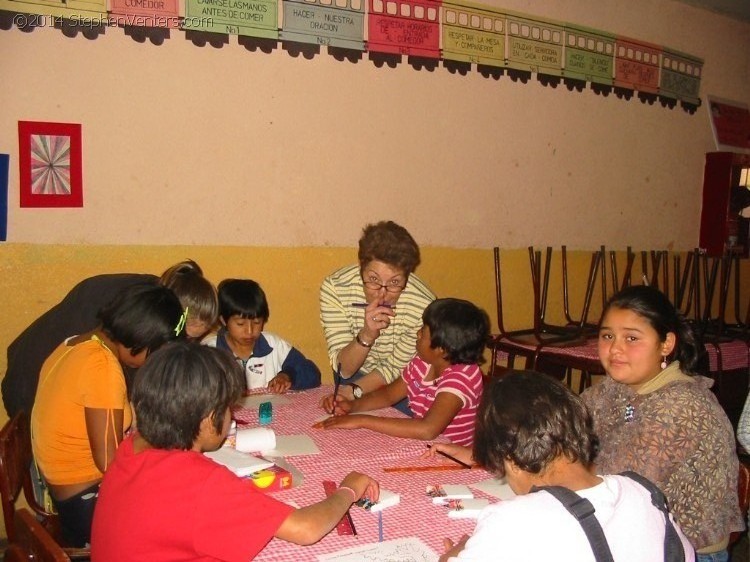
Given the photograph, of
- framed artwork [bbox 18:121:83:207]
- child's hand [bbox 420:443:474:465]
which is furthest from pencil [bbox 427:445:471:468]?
framed artwork [bbox 18:121:83:207]

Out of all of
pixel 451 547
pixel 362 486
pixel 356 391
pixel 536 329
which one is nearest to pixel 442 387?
pixel 356 391

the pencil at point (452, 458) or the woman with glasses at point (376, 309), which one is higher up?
the woman with glasses at point (376, 309)

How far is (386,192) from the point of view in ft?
12.6

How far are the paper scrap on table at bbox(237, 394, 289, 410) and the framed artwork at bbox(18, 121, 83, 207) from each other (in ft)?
4.34

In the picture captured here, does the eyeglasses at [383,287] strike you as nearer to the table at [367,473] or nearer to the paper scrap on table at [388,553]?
the table at [367,473]

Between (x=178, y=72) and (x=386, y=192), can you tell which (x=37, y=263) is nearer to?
(x=178, y=72)

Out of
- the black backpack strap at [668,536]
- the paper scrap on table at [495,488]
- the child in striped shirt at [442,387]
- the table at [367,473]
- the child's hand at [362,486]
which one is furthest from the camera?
the child in striped shirt at [442,387]

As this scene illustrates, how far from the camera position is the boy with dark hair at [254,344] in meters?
2.90

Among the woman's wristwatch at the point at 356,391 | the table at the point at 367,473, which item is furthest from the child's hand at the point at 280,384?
the woman's wristwatch at the point at 356,391

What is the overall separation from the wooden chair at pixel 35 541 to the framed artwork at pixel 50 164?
1989mm

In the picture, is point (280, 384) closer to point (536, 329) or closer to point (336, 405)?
point (336, 405)

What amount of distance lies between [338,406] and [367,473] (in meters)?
0.60

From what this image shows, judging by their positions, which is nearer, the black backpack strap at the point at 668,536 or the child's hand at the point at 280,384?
the black backpack strap at the point at 668,536

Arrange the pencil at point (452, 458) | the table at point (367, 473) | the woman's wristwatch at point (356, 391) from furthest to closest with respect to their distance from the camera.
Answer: the woman's wristwatch at point (356, 391), the pencil at point (452, 458), the table at point (367, 473)
